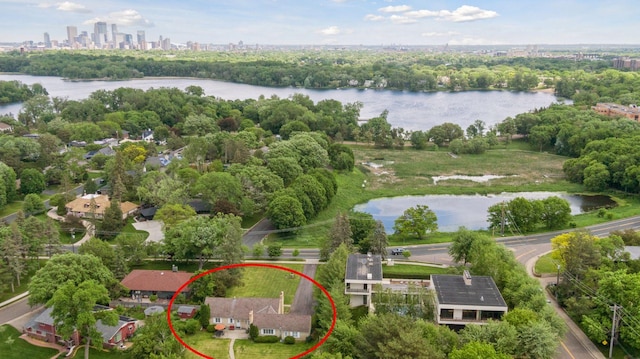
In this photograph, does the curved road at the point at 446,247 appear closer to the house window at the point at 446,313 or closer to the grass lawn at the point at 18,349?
the grass lawn at the point at 18,349

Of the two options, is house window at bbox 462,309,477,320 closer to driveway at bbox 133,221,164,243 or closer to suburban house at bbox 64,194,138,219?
driveway at bbox 133,221,164,243

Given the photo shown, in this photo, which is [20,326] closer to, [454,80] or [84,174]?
[84,174]

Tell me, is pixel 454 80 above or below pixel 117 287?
above

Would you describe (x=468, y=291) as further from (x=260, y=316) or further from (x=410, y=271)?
(x=260, y=316)

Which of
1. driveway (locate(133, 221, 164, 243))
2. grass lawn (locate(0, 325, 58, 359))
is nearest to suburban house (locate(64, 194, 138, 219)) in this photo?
driveway (locate(133, 221, 164, 243))

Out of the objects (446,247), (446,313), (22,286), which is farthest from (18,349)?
(446,247)

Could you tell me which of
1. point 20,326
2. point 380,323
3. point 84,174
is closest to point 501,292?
Answer: point 380,323
